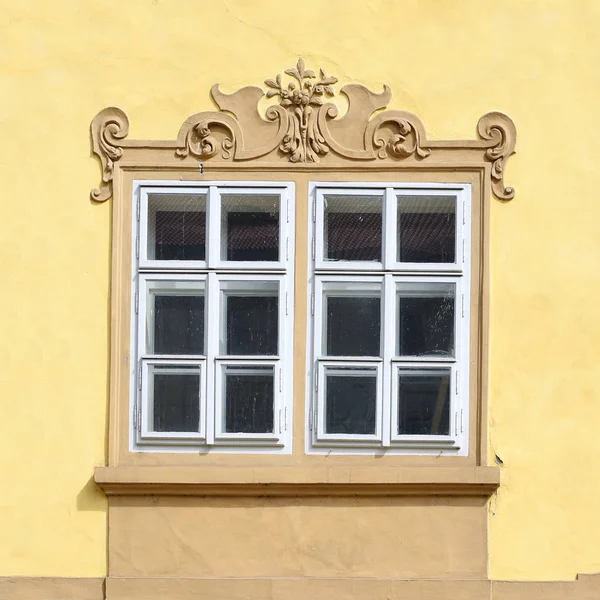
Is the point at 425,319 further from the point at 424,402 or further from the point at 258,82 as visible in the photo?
the point at 258,82

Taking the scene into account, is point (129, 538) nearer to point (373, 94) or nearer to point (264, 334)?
point (264, 334)

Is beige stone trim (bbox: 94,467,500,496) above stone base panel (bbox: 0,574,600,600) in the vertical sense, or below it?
above

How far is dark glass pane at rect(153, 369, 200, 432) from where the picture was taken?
7.18 meters

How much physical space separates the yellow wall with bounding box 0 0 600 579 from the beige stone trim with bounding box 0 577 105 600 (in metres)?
0.06

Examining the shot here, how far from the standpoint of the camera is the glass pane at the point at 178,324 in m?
7.24

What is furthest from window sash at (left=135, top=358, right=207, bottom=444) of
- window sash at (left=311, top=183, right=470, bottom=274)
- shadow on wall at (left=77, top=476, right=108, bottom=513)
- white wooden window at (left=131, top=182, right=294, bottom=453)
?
window sash at (left=311, top=183, right=470, bottom=274)

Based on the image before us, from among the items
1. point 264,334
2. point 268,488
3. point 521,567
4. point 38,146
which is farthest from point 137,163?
point 521,567

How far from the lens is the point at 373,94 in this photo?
23.7 ft

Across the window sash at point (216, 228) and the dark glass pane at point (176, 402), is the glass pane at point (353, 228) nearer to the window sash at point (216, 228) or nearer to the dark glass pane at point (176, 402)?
the window sash at point (216, 228)

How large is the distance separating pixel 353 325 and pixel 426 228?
2.14 ft

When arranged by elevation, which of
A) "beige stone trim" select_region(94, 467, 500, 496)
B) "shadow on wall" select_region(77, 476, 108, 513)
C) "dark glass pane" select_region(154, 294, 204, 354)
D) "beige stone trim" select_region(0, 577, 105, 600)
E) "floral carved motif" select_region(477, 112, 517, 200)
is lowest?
"beige stone trim" select_region(0, 577, 105, 600)

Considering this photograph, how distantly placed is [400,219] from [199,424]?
153 cm

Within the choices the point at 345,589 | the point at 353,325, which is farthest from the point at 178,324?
the point at 345,589

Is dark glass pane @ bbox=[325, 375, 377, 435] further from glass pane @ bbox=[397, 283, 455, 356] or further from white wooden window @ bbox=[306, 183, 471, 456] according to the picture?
glass pane @ bbox=[397, 283, 455, 356]
